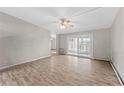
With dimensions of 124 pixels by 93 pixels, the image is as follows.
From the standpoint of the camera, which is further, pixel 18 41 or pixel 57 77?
pixel 18 41

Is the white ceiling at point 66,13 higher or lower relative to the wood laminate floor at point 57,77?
higher

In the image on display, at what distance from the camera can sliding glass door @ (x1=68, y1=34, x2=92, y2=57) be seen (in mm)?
8578

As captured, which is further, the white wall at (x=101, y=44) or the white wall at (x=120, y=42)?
the white wall at (x=101, y=44)

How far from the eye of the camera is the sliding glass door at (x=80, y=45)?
8.58 meters

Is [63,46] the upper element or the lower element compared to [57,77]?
upper

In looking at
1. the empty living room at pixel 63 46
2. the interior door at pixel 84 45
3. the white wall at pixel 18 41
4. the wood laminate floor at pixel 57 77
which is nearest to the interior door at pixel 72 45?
the empty living room at pixel 63 46

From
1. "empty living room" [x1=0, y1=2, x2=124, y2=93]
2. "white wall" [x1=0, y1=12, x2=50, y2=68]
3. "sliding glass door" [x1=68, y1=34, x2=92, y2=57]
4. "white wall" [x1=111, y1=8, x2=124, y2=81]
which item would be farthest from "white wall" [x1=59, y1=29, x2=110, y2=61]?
"white wall" [x1=0, y1=12, x2=50, y2=68]

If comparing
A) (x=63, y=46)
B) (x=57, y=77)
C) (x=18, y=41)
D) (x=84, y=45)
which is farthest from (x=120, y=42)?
(x=63, y=46)

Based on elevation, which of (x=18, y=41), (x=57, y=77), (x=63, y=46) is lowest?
(x=57, y=77)

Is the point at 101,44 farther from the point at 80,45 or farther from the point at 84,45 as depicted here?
the point at 80,45

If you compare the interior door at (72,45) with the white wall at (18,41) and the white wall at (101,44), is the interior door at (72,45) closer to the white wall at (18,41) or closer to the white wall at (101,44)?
the white wall at (101,44)

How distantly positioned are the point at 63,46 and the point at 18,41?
615 centimetres

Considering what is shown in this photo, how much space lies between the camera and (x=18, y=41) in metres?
5.32

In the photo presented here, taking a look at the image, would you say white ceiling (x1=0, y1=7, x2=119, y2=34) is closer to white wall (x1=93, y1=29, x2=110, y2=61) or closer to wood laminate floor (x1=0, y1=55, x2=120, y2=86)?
white wall (x1=93, y1=29, x2=110, y2=61)
